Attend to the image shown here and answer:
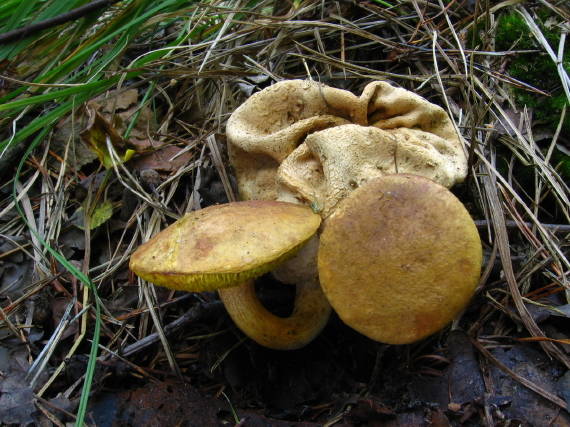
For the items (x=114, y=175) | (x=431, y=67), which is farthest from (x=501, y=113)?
(x=114, y=175)

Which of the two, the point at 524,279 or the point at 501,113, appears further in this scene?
the point at 501,113

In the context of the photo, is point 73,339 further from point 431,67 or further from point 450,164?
point 431,67

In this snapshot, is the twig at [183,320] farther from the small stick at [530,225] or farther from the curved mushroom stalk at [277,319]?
the small stick at [530,225]

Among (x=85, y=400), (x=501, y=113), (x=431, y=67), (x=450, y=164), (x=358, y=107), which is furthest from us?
(x=431, y=67)

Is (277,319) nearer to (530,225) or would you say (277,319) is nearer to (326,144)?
(326,144)

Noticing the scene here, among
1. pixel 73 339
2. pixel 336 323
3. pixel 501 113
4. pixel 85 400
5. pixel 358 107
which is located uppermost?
pixel 358 107

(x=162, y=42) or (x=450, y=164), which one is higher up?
(x=162, y=42)

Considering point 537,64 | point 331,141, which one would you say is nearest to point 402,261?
point 331,141
